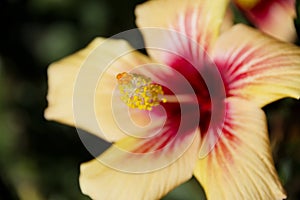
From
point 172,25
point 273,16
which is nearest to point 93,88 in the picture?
point 172,25

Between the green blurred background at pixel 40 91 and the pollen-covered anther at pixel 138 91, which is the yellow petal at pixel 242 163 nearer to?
the pollen-covered anther at pixel 138 91

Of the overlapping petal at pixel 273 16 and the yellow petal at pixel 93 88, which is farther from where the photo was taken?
the overlapping petal at pixel 273 16

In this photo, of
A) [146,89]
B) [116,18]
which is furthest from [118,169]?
[116,18]

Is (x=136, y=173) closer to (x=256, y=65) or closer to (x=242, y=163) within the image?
(x=242, y=163)

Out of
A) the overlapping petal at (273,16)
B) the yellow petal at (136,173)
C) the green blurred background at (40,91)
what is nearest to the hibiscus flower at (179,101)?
the yellow petal at (136,173)

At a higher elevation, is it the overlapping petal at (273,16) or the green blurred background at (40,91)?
the overlapping petal at (273,16)

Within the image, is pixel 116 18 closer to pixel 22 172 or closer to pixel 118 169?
pixel 22 172
